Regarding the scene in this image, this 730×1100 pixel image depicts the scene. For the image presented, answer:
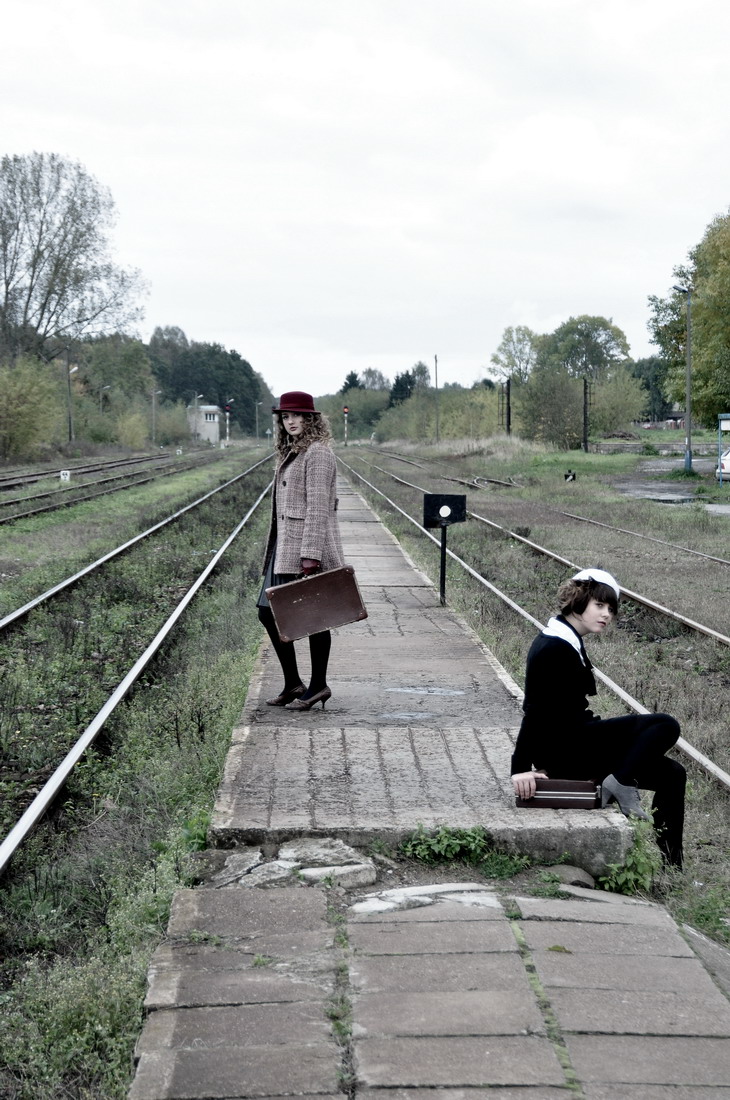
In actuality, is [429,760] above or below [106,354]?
below

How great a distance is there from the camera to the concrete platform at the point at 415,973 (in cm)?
276

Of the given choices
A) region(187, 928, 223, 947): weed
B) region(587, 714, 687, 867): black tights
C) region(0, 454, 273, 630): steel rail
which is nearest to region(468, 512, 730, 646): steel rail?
region(587, 714, 687, 867): black tights

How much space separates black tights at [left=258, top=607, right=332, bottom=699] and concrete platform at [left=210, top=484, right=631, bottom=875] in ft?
0.60

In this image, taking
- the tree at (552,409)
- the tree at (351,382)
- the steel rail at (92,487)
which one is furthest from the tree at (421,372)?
the steel rail at (92,487)

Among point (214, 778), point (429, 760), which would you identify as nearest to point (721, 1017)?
point (429, 760)

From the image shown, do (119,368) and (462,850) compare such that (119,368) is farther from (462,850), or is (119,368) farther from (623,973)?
(623,973)

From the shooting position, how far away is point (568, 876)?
4.24m

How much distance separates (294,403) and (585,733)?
2643 mm

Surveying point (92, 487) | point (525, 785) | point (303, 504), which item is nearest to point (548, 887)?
point (525, 785)

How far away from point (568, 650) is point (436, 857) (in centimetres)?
94

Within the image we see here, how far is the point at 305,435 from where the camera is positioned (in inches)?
250

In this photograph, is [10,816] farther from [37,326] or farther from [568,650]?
[37,326]

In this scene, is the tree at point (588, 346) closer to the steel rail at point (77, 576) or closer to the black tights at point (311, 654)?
the steel rail at point (77, 576)

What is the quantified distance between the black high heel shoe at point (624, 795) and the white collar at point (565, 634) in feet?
1.71
